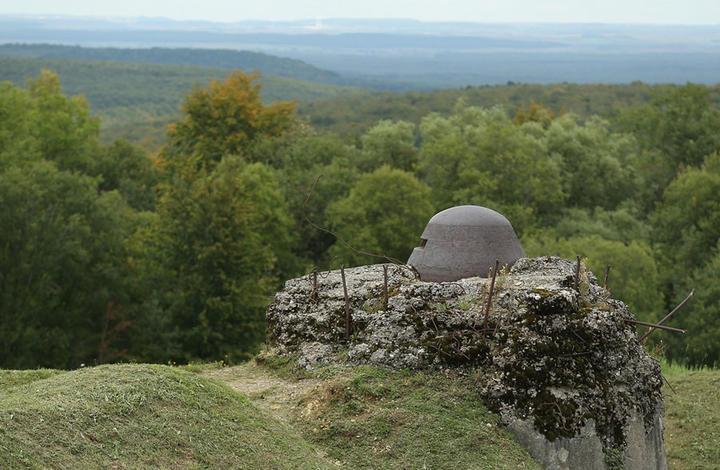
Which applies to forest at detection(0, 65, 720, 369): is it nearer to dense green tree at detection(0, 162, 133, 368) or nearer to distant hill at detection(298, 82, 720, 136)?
dense green tree at detection(0, 162, 133, 368)

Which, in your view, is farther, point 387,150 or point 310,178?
point 387,150

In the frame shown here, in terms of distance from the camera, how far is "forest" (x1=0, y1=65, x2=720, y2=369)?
38.6 m

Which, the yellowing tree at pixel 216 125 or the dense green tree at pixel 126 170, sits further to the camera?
the dense green tree at pixel 126 170

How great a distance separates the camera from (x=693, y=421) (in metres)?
19.2

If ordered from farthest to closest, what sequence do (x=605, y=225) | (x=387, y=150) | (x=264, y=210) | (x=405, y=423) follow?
(x=387, y=150), (x=605, y=225), (x=264, y=210), (x=405, y=423)

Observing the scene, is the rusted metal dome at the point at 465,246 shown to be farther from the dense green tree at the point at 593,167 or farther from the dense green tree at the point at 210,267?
the dense green tree at the point at 593,167

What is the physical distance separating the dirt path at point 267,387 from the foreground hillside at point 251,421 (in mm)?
37

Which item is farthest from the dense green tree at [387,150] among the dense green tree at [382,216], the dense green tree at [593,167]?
the dense green tree at [382,216]

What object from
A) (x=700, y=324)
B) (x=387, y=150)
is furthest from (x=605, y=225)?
(x=387, y=150)

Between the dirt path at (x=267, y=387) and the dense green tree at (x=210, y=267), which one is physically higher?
the dirt path at (x=267, y=387)

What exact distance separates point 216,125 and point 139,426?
47.6 m

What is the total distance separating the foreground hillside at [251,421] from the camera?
9328 mm

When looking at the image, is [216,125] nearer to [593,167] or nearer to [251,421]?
[593,167]

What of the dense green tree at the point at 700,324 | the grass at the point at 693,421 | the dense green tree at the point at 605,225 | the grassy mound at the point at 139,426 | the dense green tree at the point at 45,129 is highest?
the grassy mound at the point at 139,426
